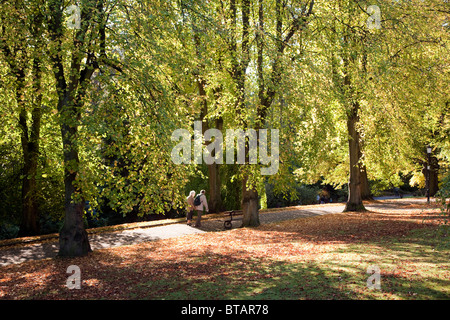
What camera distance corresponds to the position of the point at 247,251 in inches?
451

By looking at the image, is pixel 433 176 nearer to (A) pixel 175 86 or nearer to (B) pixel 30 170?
(A) pixel 175 86

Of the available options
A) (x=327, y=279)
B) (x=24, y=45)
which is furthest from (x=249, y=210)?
(x=24, y=45)

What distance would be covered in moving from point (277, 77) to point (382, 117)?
24.5 ft

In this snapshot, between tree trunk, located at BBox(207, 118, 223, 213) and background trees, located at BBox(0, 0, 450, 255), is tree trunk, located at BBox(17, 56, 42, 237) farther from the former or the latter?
tree trunk, located at BBox(207, 118, 223, 213)

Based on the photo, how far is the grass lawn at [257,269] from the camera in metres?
7.02

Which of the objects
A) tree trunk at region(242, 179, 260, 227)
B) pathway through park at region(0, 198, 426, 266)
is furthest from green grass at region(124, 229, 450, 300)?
tree trunk at region(242, 179, 260, 227)

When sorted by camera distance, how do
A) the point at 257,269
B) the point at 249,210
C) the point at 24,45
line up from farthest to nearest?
1. the point at 249,210
2. the point at 24,45
3. the point at 257,269

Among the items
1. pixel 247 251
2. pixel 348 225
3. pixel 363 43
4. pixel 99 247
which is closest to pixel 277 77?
pixel 363 43

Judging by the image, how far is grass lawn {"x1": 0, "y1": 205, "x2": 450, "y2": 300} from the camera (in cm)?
702

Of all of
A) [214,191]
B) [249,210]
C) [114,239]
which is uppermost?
[214,191]

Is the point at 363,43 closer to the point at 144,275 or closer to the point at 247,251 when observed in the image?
the point at 247,251

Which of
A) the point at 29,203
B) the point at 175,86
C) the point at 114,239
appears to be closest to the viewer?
the point at 175,86

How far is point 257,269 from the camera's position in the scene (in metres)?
8.95

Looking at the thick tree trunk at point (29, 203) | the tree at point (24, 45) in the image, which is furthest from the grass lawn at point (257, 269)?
the thick tree trunk at point (29, 203)
